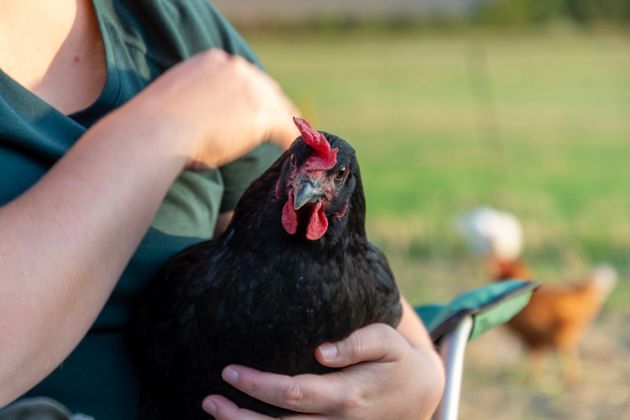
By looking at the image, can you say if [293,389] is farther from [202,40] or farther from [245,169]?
[202,40]

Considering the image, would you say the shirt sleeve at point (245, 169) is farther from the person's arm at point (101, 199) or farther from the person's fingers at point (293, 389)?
the person's fingers at point (293, 389)

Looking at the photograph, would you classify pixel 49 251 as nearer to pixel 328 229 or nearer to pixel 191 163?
pixel 191 163

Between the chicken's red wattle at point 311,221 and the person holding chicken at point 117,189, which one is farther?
the chicken's red wattle at point 311,221

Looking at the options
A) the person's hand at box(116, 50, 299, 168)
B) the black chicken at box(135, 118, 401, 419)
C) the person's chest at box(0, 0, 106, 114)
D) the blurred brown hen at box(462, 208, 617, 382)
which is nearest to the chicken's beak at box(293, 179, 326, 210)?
the black chicken at box(135, 118, 401, 419)

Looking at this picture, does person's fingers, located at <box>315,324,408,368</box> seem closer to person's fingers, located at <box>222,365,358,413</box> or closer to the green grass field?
person's fingers, located at <box>222,365,358,413</box>

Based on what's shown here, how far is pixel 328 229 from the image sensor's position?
1.40 m

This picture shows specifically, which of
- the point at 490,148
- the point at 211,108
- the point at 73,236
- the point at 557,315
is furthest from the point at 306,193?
the point at 490,148

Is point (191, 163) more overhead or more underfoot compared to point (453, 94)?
more overhead

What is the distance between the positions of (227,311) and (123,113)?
304 millimetres

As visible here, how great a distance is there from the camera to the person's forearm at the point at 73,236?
120 cm

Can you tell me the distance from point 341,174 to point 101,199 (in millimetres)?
327

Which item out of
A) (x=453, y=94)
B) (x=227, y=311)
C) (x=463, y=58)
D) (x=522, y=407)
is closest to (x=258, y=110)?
(x=227, y=311)

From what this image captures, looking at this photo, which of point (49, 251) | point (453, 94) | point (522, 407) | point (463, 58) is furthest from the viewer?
point (463, 58)

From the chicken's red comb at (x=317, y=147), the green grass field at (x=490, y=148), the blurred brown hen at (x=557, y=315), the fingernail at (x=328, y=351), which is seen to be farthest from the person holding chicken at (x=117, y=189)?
the blurred brown hen at (x=557, y=315)
